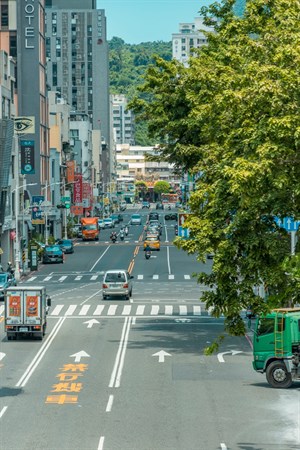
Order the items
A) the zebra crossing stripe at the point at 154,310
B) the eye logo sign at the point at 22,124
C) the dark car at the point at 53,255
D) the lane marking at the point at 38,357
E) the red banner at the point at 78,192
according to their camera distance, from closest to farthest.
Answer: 1. the lane marking at the point at 38,357
2. the zebra crossing stripe at the point at 154,310
3. the dark car at the point at 53,255
4. the eye logo sign at the point at 22,124
5. the red banner at the point at 78,192

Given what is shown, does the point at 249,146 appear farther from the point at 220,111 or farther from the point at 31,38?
the point at 31,38

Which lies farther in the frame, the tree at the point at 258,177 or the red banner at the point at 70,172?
the red banner at the point at 70,172

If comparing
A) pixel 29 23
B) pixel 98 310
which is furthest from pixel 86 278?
pixel 29 23


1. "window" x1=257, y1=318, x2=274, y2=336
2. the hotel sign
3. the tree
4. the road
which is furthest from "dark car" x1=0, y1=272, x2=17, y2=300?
the hotel sign

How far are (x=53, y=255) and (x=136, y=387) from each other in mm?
65791

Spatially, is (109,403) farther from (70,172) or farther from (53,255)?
(70,172)

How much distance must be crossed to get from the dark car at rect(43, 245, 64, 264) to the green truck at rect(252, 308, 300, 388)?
2606 inches

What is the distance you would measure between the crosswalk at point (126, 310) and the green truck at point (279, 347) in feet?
81.0

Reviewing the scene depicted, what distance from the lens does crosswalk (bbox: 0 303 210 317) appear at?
205 feet

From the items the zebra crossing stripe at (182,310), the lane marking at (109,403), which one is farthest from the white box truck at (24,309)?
the lane marking at (109,403)

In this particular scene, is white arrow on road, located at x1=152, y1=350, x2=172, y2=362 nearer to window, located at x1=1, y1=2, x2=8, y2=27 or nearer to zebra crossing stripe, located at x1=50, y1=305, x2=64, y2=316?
zebra crossing stripe, located at x1=50, y1=305, x2=64, y2=316

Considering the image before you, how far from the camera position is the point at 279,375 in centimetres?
3747

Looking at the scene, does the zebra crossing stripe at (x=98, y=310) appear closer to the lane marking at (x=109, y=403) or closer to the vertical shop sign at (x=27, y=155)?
the lane marking at (x=109, y=403)

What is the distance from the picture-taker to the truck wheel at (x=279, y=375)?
1473 inches
